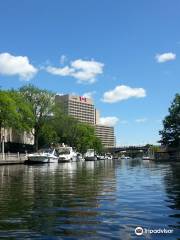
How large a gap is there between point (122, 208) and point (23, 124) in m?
91.3

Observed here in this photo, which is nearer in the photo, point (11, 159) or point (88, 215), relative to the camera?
point (88, 215)

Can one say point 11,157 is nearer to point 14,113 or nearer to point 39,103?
point 14,113

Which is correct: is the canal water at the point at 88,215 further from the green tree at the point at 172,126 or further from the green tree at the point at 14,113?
the green tree at the point at 172,126

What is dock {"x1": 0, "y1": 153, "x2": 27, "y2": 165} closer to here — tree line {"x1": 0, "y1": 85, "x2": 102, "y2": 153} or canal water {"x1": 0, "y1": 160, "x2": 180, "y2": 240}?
tree line {"x1": 0, "y1": 85, "x2": 102, "y2": 153}

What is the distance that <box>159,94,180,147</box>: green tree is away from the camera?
477ft

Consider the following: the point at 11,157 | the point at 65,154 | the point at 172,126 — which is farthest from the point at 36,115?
the point at 172,126

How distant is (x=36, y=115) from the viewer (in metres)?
128

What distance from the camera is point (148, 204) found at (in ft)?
70.7

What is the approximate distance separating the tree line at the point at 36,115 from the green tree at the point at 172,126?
99.5 ft

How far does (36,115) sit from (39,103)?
350 centimetres

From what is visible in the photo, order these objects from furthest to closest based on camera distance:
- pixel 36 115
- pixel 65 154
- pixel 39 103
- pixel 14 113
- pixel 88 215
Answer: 1. pixel 65 154
2. pixel 36 115
3. pixel 39 103
4. pixel 14 113
5. pixel 88 215

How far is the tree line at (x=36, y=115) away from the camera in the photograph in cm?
10256

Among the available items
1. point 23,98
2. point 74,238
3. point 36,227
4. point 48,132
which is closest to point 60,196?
point 36,227

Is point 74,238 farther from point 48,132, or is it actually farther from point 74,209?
point 48,132
